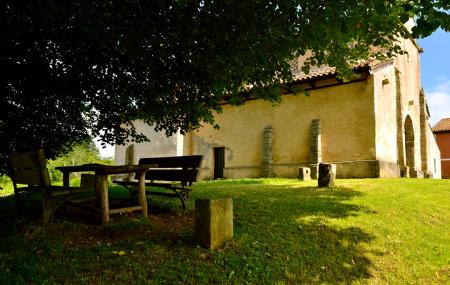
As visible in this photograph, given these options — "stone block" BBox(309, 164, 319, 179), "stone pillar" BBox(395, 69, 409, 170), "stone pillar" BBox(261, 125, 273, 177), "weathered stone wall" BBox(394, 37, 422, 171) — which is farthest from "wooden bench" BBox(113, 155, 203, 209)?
"weathered stone wall" BBox(394, 37, 422, 171)

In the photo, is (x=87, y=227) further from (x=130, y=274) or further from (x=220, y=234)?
(x=220, y=234)

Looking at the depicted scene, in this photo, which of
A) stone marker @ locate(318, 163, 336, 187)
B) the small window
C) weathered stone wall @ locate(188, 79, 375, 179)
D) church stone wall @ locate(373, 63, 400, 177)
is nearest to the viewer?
stone marker @ locate(318, 163, 336, 187)

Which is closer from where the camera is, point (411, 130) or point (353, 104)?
point (353, 104)

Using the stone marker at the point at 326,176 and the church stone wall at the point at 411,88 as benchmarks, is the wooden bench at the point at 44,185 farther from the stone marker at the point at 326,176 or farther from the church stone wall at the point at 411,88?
the church stone wall at the point at 411,88

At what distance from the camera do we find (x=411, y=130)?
68.5 feet

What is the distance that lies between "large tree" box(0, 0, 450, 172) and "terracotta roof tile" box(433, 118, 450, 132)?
114 feet

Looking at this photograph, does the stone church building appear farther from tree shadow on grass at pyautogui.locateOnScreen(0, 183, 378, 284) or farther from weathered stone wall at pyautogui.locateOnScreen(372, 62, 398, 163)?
tree shadow on grass at pyautogui.locateOnScreen(0, 183, 378, 284)

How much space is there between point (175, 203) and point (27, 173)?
2.95 metres

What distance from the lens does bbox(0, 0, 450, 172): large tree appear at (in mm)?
5312

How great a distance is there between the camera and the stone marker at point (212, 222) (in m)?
4.48

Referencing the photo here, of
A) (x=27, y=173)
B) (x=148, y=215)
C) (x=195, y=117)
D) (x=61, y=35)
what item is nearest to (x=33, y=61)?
(x=61, y=35)

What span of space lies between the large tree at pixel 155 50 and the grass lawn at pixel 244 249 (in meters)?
2.56

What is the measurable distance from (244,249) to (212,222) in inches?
23.9

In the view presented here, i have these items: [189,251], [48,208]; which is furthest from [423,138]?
[48,208]
